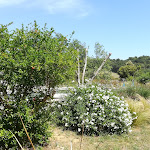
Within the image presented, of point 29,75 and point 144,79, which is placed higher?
point 29,75

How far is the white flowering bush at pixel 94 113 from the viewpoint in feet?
15.8

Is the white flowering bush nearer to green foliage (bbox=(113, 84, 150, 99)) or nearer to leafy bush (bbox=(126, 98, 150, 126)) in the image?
leafy bush (bbox=(126, 98, 150, 126))

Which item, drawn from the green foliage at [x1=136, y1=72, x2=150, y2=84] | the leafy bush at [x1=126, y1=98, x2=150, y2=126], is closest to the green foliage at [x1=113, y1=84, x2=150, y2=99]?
the leafy bush at [x1=126, y1=98, x2=150, y2=126]

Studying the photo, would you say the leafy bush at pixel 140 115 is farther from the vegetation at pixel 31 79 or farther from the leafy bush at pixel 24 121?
the leafy bush at pixel 24 121

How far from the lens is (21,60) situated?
124 inches

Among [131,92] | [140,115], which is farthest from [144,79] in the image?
[140,115]

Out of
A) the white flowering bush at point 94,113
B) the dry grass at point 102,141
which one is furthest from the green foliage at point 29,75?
the white flowering bush at point 94,113

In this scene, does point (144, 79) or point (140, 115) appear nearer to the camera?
point (140, 115)

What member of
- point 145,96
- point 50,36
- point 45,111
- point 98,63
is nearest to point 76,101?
point 45,111

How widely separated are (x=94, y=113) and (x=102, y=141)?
697 mm

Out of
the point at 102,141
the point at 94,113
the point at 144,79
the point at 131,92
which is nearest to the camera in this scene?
the point at 102,141

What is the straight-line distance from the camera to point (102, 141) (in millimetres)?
4438

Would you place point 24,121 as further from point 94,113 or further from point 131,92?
point 131,92

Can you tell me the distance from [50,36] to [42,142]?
2130mm
